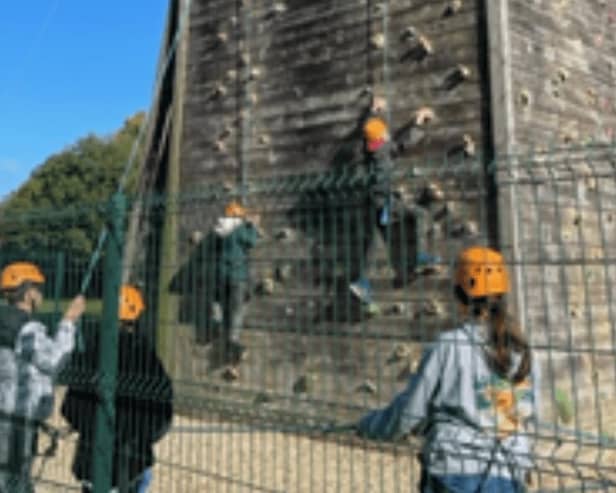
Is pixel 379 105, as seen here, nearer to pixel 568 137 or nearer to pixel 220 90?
pixel 568 137

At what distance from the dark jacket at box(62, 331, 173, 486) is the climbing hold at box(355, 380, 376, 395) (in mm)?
3072

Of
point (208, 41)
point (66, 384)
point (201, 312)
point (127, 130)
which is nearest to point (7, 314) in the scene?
point (66, 384)

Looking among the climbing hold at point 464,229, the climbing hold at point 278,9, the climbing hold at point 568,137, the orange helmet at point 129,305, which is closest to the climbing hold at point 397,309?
the climbing hold at point 464,229

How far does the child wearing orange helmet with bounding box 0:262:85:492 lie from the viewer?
3.76 m

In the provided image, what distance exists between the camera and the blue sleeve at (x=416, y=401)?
268 cm

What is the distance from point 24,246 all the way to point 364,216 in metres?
3.39

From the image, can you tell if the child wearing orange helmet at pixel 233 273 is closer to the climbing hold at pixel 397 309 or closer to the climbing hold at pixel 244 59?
the climbing hold at pixel 397 309

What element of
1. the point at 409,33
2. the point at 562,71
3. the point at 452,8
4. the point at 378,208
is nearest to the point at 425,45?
the point at 409,33

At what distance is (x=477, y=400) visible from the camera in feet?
8.72

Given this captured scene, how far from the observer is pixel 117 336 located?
12.5 feet

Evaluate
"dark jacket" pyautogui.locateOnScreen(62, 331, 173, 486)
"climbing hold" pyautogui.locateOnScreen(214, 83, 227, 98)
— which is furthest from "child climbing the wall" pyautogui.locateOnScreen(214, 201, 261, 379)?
"climbing hold" pyautogui.locateOnScreen(214, 83, 227, 98)

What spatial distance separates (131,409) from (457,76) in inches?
177

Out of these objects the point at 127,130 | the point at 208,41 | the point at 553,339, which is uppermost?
the point at 127,130

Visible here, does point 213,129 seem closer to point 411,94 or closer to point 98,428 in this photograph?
point 411,94
